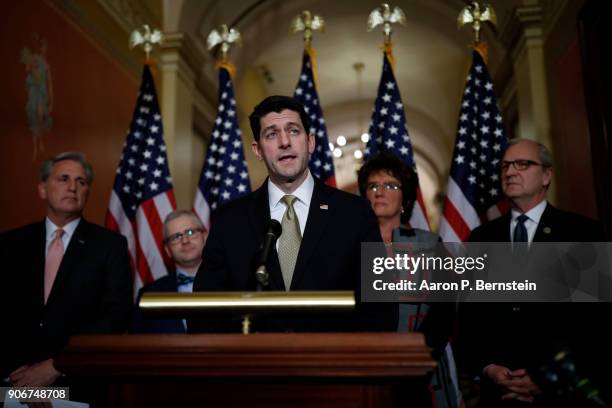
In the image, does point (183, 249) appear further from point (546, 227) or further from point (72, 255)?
point (546, 227)

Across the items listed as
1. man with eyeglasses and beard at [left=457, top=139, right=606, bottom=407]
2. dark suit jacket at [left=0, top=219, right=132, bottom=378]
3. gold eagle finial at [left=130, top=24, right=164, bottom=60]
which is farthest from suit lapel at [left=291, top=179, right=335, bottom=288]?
gold eagle finial at [left=130, top=24, right=164, bottom=60]

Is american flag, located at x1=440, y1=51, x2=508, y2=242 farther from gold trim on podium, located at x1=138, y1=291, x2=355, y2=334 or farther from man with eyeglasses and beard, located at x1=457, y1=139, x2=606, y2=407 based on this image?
gold trim on podium, located at x1=138, y1=291, x2=355, y2=334

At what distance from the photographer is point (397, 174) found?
2.88 m

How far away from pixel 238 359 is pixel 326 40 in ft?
25.9

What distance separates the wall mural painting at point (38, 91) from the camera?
3.61m

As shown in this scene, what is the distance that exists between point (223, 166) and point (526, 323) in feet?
8.31

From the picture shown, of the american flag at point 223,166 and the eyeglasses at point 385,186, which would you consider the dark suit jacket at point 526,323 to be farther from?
the american flag at point 223,166

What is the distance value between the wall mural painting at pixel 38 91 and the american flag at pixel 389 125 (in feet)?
7.19

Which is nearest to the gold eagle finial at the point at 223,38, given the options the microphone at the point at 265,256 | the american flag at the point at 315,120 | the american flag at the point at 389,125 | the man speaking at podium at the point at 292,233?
the american flag at the point at 315,120

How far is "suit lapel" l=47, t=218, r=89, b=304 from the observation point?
2.51 m

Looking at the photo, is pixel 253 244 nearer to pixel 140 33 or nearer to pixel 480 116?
pixel 480 116

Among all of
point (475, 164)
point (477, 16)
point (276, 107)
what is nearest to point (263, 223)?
point (276, 107)

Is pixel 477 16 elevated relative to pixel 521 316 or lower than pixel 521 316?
elevated

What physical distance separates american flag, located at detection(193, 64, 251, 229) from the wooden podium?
2.91 meters
